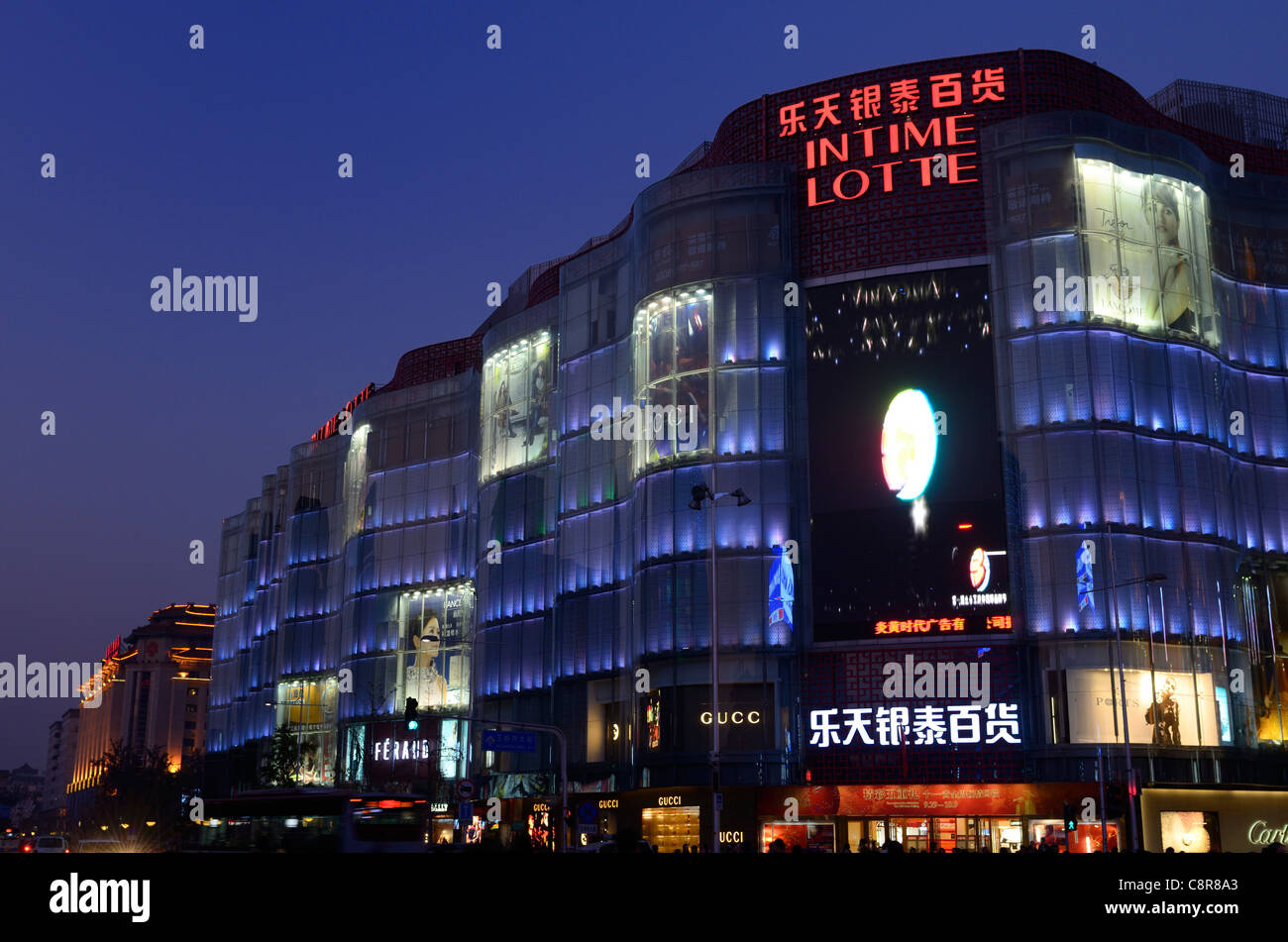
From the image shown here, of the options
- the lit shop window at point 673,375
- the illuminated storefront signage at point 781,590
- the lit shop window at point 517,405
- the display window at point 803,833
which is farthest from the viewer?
the lit shop window at point 517,405

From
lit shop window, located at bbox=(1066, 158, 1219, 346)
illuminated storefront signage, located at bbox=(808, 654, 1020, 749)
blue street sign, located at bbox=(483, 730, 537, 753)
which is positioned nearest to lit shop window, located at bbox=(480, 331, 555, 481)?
illuminated storefront signage, located at bbox=(808, 654, 1020, 749)

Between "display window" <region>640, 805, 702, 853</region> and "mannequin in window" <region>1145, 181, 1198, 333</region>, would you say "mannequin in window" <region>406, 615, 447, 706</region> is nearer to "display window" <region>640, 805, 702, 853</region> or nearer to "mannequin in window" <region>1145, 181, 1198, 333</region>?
"display window" <region>640, 805, 702, 853</region>

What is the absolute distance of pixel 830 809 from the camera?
5722 cm

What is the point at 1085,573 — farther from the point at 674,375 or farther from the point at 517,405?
the point at 517,405

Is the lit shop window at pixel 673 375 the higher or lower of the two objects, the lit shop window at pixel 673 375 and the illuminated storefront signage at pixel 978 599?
the higher

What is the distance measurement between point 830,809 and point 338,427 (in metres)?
66.7

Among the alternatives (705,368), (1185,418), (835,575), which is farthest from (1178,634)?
(705,368)

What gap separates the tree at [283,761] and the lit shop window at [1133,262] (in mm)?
65458

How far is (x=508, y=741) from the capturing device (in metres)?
51.4

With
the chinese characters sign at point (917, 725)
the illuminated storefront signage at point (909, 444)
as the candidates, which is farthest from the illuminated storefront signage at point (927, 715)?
the illuminated storefront signage at point (909, 444)

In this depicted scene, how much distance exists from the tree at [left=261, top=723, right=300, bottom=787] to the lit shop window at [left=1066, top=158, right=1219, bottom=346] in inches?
2577

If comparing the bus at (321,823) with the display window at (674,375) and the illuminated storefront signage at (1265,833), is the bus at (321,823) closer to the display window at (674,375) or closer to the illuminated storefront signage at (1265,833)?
the display window at (674,375)

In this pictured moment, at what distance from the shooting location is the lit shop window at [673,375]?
62906 millimetres

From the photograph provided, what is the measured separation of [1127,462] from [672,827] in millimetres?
25554
